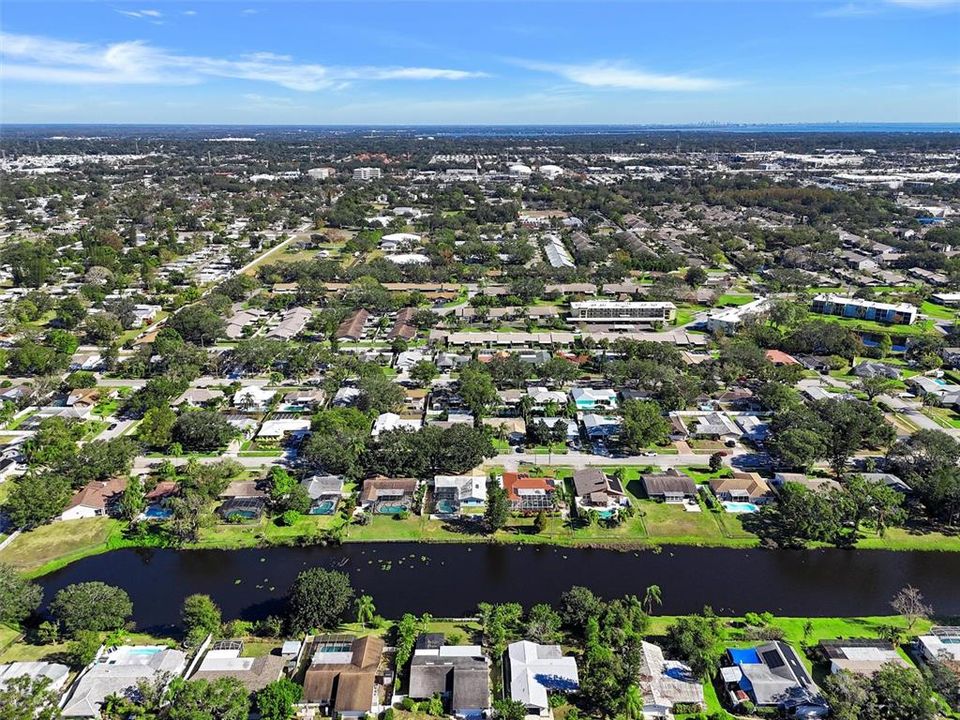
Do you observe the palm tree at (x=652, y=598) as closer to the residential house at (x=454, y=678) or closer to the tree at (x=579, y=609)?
the tree at (x=579, y=609)

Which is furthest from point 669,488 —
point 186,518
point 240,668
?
point 186,518

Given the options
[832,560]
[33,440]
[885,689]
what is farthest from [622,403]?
[33,440]

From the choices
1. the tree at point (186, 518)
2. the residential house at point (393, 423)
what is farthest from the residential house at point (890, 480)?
the tree at point (186, 518)

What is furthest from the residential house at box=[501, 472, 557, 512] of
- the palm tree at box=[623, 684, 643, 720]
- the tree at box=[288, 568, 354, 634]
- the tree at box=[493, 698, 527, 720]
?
the tree at box=[493, 698, 527, 720]

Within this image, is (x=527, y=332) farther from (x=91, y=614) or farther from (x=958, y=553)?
(x=91, y=614)

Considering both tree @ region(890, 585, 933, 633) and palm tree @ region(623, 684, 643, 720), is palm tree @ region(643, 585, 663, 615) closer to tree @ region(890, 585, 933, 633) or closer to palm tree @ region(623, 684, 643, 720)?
palm tree @ region(623, 684, 643, 720)

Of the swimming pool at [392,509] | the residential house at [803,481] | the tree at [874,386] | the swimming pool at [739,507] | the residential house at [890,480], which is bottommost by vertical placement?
the swimming pool at [739,507]
